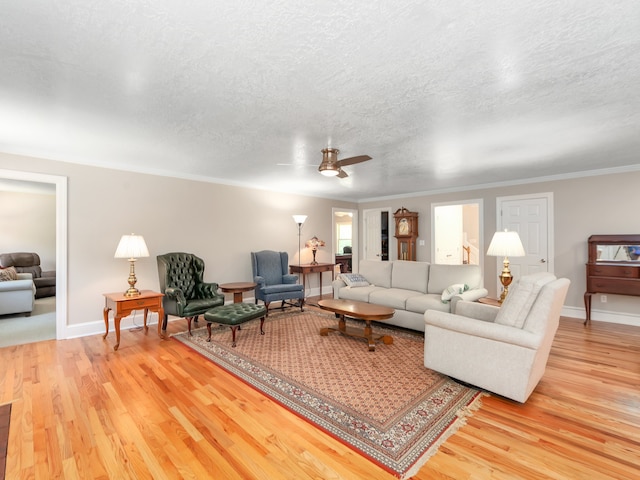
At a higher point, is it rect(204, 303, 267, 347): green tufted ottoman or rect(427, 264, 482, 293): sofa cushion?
rect(427, 264, 482, 293): sofa cushion

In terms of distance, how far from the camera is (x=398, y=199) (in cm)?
726

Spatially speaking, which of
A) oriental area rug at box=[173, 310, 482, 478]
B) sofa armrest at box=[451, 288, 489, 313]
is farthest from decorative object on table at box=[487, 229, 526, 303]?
oriental area rug at box=[173, 310, 482, 478]

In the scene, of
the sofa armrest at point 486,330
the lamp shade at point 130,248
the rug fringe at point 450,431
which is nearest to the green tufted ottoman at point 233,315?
the lamp shade at point 130,248

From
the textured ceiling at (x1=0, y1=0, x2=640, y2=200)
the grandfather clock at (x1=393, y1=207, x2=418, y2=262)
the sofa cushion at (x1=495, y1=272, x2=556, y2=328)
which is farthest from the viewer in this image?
the grandfather clock at (x1=393, y1=207, x2=418, y2=262)

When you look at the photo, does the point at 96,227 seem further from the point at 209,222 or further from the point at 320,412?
the point at 320,412

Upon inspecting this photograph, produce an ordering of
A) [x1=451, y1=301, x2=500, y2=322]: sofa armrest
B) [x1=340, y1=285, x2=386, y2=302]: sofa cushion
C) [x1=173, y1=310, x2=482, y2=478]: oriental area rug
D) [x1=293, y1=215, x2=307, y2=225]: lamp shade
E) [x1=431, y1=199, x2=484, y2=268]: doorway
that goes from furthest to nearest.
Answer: [x1=431, y1=199, x2=484, y2=268]: doorway < [x1=293, y1=215, x2=307, y2=225]: lamp shade < [x1=340, y1=285, x2=386, y2=302]: sofa cushion < [x1=451, y1=301, x2=500, y2=322]: sofa armrest < [x1=173, y1=310, x2=482, y2=478]: oriental area rug

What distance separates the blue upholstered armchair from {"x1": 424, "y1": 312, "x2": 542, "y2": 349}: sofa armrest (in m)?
2.88

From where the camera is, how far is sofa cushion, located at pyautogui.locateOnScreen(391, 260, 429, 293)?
4.72 metres

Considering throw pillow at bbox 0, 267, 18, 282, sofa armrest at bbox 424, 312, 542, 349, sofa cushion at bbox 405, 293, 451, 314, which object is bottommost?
sofa cushion at bbox 405, 293, 451, 314

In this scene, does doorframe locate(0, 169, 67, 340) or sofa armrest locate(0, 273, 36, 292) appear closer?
doorframe locate(0, 169, 67, 340)

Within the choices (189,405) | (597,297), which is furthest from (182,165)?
(597,297)

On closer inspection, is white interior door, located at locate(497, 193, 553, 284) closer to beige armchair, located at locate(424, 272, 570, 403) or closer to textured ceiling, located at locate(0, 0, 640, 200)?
textured ceiling, located at locate(0, 0, 640, 200)

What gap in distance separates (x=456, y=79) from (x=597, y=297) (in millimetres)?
4772

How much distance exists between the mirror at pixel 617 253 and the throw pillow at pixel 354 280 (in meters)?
3.52
